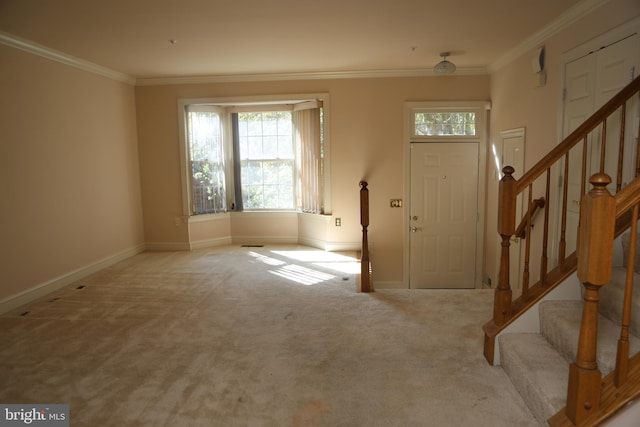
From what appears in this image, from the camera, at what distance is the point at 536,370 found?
7.12 feet

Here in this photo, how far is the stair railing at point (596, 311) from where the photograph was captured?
5.16 ft

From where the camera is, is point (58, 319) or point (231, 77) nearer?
point (58, 319)

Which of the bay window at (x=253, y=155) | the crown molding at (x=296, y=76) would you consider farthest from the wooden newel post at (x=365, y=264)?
the crown molding at (x=296, y=76)

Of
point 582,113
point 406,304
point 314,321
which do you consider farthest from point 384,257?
point 582,113

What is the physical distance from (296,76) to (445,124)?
212 cm

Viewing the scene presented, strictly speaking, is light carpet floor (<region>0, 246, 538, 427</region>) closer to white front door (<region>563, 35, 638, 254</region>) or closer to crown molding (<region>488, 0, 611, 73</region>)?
white front door (<region>563, 35, 638, 254</region>)

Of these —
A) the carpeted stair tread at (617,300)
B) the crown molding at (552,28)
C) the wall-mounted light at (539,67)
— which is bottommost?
the carpeted stair tread at (617,300)

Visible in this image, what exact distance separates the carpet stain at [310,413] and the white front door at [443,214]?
374cm

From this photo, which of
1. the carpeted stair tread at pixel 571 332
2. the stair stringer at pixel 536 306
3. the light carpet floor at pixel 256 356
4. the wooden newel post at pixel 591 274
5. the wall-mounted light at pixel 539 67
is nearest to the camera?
the wooden newel post at pixel 591 274

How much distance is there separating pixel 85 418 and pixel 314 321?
1.68m

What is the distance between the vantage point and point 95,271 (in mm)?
4973

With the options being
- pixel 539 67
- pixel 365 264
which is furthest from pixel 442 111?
pixel 365 264

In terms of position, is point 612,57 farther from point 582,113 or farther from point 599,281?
point 599,281

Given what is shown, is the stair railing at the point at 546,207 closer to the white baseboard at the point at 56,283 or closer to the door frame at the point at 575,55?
the door frame at the point at 575,55
